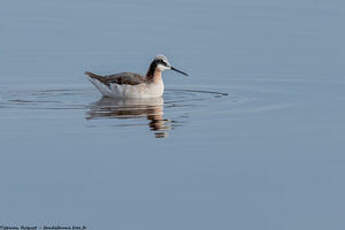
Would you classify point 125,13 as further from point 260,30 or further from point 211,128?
point 211,128

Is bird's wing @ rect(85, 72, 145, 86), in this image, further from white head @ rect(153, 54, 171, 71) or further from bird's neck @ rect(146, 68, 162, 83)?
white head @ rect(153, 54, 171, 71)

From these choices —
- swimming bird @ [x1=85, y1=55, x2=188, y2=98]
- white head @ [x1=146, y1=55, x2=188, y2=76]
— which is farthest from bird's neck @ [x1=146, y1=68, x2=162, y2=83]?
white head @ [x1=146, y1=55, x2=188, y2=76]

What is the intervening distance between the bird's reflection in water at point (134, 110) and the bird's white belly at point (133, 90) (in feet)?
0.54

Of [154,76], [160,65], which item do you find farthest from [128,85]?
[160,65]

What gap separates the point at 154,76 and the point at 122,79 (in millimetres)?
795

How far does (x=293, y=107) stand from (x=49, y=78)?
264 inches

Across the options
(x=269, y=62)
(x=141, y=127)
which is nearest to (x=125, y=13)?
(x=269, y=62)

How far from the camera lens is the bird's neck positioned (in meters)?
24.3

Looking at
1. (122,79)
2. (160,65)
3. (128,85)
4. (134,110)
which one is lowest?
(134,110)

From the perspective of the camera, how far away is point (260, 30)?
101 feet

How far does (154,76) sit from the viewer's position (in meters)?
24.7

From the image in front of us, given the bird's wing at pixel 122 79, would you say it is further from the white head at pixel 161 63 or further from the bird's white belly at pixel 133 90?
the white head at pixel 161 63

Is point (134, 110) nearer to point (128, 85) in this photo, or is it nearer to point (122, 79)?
point (128, 85)

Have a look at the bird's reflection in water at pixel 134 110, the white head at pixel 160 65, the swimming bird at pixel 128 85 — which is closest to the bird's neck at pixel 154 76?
the swimming bird at pixel 128 85
